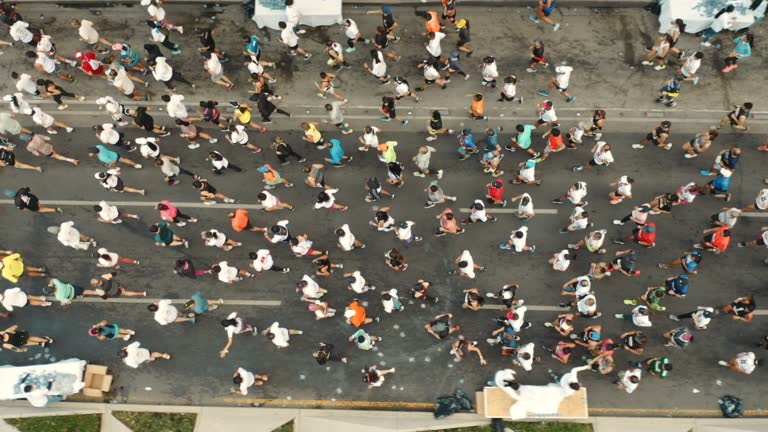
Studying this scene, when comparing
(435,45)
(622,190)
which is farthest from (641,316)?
(435,45)

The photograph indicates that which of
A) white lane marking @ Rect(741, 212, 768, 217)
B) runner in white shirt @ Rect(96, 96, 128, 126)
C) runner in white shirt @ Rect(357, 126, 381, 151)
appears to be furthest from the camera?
white lane marking @ Rect(741, 212, 768, 217)

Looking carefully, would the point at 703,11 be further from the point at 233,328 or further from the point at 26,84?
the point at 26,84

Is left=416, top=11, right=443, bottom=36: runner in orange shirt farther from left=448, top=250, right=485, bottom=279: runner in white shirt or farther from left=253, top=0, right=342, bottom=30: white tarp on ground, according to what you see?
left=448, top=250, right=485, bottom=279: runner in white shirt

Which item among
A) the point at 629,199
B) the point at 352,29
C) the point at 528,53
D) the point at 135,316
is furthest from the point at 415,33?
the point at 135,316

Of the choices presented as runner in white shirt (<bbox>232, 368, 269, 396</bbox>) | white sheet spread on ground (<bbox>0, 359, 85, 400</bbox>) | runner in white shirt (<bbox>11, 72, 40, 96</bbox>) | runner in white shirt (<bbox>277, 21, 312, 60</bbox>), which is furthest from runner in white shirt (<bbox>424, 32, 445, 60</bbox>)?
white sheet spread on ground (<bbox>0, 359, 85, 400</bbox>)

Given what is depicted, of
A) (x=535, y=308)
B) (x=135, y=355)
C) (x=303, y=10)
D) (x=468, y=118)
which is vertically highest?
(x=303, y=10)
